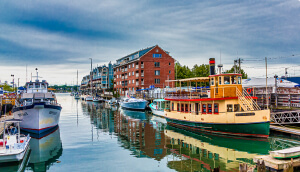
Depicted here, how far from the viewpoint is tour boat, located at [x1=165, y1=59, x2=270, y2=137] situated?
22.1m

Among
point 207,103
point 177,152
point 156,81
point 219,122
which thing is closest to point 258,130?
point 219,122

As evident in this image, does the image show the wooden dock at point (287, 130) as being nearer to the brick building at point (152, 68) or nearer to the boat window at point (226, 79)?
the boat window at point (226, 79)

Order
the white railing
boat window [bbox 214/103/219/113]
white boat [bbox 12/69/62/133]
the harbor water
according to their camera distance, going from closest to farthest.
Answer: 1. the harbor water
2. the white railing
3. boat window [bbox 214/103/219/113]
4. white boat [bbox 12/69/62/133]

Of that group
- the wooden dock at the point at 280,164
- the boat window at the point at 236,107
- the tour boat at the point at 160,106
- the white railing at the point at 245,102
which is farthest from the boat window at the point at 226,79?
the tour boat at the point at 160,106

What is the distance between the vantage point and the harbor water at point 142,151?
15.7 metres

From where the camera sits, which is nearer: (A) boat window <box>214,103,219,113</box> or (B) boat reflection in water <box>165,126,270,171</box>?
(B) boat reflection in water <box>165,126,270,171</box>

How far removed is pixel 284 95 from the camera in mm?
32938

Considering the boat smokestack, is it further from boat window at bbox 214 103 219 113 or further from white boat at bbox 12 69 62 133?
white boat at bbox 12 69 62 133

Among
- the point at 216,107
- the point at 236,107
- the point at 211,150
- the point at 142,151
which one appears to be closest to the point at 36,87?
the point at 142,151

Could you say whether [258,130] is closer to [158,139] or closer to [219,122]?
[219,122]

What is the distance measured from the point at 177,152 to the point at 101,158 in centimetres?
641

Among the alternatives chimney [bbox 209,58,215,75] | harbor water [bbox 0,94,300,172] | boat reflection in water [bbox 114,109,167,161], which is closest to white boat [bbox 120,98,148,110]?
boat reflection in water [bbox 114,109,167,161]

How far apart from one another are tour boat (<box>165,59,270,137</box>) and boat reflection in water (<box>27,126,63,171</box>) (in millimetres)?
15507

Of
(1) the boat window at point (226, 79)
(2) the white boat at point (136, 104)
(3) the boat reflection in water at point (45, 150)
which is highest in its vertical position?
(1) the boat window at point (226, 79)
